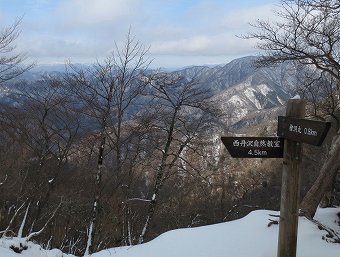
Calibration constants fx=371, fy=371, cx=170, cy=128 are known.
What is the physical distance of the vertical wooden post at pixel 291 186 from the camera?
12.4ft

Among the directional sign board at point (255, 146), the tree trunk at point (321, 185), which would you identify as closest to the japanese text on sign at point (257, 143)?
the directional sign board at point (255, 146)

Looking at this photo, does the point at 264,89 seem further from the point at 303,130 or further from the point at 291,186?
the point at 303,130

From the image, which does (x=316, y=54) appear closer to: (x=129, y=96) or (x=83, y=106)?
(x=129, y=96)

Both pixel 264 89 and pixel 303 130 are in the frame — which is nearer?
pixel 303 130

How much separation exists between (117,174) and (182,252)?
8.21m

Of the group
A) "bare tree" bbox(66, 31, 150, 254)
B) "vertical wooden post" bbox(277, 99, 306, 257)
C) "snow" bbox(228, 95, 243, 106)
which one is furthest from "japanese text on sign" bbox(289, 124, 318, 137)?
"snow" bbox(228, 95, 243, 106)

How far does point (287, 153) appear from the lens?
3.80m

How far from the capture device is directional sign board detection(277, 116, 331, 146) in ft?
10.8

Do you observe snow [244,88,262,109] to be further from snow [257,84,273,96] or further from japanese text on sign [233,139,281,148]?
japanese text on sign [233,139,281,148]

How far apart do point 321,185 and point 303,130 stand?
3.35 meters

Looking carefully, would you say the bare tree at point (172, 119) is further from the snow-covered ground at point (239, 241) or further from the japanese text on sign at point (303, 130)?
the japanese text on sign at point (303, 130)

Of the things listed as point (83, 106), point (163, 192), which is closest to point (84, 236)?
point (163, 192)

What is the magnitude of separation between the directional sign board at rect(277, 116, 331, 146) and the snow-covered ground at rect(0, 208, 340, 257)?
70.2 inches

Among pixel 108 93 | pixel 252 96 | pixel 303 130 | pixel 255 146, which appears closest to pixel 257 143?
pixel 255 146
